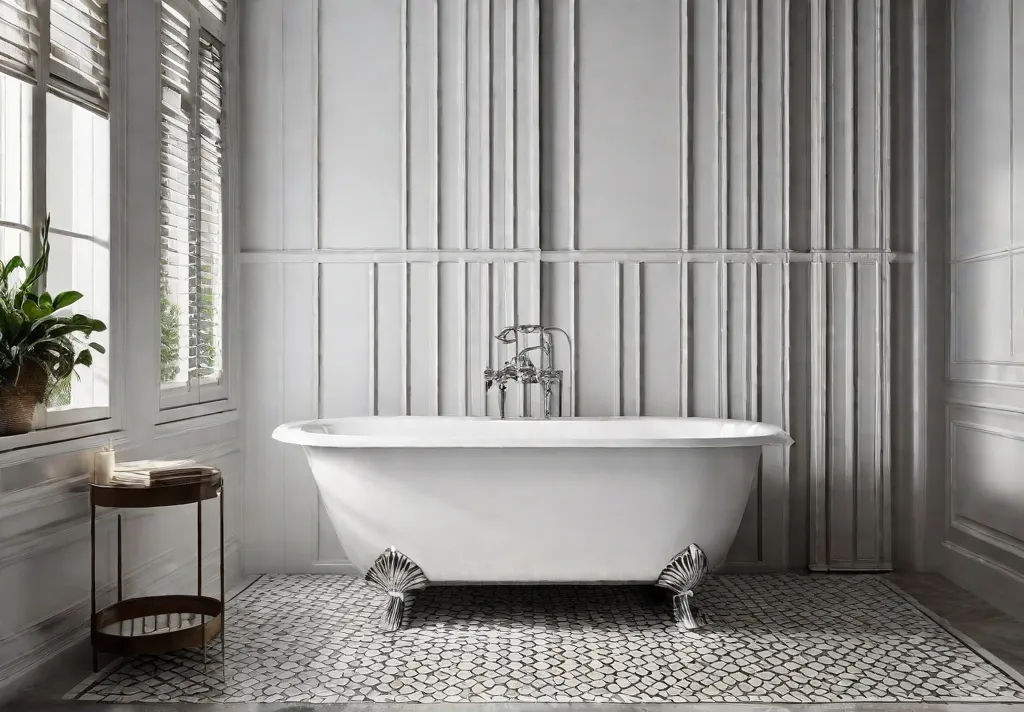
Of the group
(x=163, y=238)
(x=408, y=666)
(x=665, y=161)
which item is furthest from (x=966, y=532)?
(x=163, y=238)

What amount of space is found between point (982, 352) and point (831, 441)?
67 cm

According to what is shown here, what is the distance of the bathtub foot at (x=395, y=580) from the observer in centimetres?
245

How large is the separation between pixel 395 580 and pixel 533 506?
52 centimetres

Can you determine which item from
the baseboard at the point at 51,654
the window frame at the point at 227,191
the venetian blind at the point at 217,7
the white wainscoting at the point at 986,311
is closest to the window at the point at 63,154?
the baseboard at the point at 51,654

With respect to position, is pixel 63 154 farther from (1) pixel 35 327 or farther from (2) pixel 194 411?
(2) pixel 194 411

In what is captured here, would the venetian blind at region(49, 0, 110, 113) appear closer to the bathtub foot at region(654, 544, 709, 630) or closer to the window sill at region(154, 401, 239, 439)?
the window sill at region(154, 401, 239, 439)

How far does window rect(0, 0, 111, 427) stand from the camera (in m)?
1.95

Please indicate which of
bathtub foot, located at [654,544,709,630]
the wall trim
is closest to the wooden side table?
the wall trim

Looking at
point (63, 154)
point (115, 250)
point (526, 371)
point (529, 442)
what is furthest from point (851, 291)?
point (63, 154)

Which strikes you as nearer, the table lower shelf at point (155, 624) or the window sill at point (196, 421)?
the table lower shelf at point (155, 624)

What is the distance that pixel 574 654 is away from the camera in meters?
2.30

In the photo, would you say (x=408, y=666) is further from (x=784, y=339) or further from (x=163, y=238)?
(x=784, y=339)

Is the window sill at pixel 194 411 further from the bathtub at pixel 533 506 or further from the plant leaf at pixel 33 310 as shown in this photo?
the plant leaf at pixel 33 310

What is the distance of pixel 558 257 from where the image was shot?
326cm
